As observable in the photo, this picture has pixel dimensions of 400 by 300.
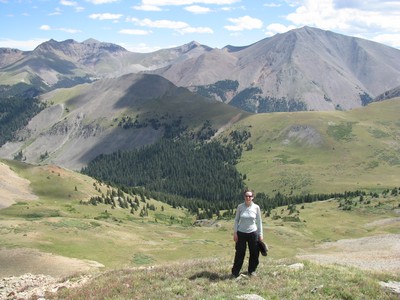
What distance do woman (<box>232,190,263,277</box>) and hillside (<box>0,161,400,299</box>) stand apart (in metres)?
1.25

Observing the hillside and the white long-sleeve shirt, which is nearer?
the hillside

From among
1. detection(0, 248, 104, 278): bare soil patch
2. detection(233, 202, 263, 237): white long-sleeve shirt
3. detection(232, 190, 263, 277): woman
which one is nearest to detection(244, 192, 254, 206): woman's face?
detection(232, 190, 263, 277): woman

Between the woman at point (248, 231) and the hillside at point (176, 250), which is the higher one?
the woman at point (248, 231)

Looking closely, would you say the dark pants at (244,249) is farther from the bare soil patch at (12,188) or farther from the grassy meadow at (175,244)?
the bare soil patch at (12,188)

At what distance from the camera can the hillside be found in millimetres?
25406

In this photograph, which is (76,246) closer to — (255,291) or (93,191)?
(255,291)

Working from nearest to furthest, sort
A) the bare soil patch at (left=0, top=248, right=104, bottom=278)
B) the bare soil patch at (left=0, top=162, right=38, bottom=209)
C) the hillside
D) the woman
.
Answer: the hillside
the woman
the bare soil patch at (left=0, top=248, right=104, bottom=278)
the bare soil patch at (left=0, top=162, right=38, bottom=209)

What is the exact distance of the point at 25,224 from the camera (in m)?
80.2

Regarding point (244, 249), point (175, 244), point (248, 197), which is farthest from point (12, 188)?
point (248, 197)

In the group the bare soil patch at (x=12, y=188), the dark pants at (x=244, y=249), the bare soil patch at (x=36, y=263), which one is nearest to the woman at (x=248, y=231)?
the dark pants at (x=244, y=249)

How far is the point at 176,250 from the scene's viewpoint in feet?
257

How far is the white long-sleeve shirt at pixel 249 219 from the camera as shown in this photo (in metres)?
26.9

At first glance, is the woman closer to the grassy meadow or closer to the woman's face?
the woman's face

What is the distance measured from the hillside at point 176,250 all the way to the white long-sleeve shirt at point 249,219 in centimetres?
307
